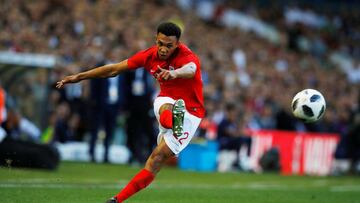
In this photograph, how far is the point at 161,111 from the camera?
10797 millimetres

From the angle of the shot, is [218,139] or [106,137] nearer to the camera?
[106,137]

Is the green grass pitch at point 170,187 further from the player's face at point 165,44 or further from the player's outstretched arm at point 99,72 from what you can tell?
the player's face at point 165,44

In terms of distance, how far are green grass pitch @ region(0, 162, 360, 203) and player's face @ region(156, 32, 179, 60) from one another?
2.33 m

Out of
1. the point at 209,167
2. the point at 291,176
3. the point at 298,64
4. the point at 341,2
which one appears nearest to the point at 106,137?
the point at 209,167

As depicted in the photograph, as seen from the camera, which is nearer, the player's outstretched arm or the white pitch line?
the player's outstretched arm

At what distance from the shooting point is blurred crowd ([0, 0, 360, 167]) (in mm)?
20547

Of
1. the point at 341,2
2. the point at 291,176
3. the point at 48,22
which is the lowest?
the point at 291,176

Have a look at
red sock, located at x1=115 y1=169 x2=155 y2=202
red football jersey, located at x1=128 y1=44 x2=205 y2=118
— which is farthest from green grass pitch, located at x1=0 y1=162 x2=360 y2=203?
red football jersey, located at x1=128 y1=44 x2=205 y2=118

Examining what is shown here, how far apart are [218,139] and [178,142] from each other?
11546 mm

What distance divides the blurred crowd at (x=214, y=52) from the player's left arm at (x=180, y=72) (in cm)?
945

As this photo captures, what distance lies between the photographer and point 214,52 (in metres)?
26.7

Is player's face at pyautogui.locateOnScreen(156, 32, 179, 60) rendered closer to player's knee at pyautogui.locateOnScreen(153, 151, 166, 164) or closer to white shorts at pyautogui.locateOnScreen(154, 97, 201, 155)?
white shorts at pyautogui.locateOnScreen(154, 97, 201, 155)

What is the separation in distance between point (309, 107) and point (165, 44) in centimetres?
272

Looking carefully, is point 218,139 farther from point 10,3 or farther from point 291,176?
point 10,3
